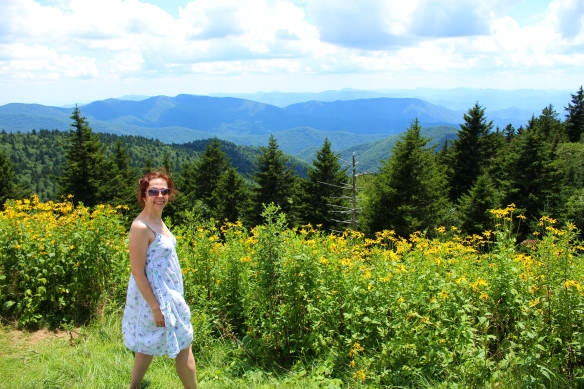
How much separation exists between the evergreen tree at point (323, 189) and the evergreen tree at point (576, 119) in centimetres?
3632

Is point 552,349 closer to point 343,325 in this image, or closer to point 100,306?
point 343,325

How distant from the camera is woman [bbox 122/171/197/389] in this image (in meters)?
2.70

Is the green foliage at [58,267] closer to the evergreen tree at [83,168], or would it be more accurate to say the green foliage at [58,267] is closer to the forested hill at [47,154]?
the evergreen tree at [83,168]

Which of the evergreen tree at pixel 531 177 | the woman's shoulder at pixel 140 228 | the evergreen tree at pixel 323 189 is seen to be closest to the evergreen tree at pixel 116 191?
the evergreen tree at pixel 323 189

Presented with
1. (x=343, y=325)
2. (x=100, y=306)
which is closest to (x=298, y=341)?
(x=343, y=325)

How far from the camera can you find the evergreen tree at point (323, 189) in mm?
26188

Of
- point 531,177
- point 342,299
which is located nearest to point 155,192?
point 342,299

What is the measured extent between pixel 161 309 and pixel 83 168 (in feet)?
105

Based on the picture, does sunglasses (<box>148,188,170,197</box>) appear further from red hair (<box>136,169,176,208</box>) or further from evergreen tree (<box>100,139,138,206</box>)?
evergreen tree (<box>100,139,138,206</box>)

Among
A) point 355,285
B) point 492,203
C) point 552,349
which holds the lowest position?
point 492,203

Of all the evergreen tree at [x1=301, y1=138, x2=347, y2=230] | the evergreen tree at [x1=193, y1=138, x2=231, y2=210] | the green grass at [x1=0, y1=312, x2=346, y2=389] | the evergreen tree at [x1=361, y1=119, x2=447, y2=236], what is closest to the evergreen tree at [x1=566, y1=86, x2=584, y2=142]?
the evergreen tree at [x1=301, y1=138, x2=347, y2=230]

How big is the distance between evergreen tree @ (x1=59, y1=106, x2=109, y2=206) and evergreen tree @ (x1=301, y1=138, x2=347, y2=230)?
18.0 m

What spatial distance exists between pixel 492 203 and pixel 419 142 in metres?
5.55

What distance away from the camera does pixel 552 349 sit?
3.09m
